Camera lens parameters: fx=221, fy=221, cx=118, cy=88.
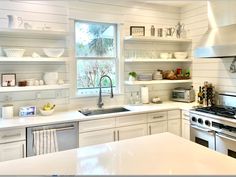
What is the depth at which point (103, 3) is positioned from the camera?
11.5 ft

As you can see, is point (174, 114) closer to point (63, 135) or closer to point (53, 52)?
point (63, 135)

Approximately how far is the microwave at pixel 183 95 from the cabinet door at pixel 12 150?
2709mm

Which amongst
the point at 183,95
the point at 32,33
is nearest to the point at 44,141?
the point at 32,33

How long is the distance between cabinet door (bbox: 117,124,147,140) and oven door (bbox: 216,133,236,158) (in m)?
1.00

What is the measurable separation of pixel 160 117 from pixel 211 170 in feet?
6.93

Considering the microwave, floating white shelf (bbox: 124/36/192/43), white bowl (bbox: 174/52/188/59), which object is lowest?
the microwave

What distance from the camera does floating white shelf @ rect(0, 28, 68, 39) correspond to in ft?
8.98

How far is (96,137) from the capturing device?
2934 mm

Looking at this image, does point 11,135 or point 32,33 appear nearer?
point 11,135

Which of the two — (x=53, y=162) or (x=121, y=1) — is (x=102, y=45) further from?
(x=53, y=162)

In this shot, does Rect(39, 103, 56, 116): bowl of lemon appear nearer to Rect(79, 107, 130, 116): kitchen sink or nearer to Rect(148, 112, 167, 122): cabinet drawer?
Rect(79, 107, 130, 116): kitchen sink

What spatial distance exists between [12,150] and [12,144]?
2.7 inches

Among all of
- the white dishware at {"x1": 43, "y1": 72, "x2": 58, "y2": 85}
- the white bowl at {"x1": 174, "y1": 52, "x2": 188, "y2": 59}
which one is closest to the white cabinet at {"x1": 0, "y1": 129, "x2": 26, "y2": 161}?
the white dishware at {"x1": 43, "y1": 72, "x2": 58, "y2": 85}

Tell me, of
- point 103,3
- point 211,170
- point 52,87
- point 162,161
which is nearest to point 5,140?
point 52,87
